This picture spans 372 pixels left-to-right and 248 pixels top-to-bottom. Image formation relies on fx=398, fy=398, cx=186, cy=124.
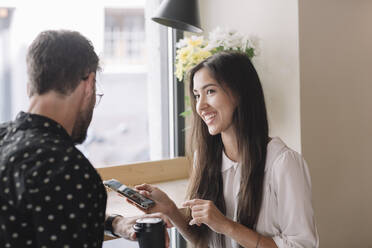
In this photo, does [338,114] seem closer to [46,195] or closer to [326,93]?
[326,93]

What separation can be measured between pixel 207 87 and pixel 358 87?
1017 millimetres

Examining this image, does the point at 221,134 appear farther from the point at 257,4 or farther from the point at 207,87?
the point at 257,4

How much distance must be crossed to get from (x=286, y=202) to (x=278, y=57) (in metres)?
0.92

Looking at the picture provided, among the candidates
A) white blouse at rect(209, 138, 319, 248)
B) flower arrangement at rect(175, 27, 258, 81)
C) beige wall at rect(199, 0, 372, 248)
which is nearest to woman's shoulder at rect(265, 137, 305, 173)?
white blouse at rect(209, 138, 319, 248)

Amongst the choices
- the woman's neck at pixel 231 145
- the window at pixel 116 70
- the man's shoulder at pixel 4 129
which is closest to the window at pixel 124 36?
the window at pixel 116 70

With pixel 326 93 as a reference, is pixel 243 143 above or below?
below

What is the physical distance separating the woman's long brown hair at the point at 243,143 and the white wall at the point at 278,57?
527mm

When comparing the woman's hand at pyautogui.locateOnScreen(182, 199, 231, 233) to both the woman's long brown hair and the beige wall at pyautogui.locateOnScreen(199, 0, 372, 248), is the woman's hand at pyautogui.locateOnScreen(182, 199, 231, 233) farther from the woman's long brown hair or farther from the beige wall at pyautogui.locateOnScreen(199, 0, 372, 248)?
the beige wall at pyautogui.locateOnScreen(199, 0, 372, 248)

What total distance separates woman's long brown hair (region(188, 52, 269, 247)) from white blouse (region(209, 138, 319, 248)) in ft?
0.09

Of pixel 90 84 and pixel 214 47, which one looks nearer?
pixel 90 84

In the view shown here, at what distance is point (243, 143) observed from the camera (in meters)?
1.42

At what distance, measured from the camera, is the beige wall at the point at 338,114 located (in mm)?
1897

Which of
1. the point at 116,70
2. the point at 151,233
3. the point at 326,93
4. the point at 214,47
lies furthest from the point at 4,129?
the point at 326,93

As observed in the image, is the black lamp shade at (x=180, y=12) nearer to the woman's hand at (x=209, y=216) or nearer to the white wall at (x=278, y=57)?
the white wall at (x=278, y=57)
